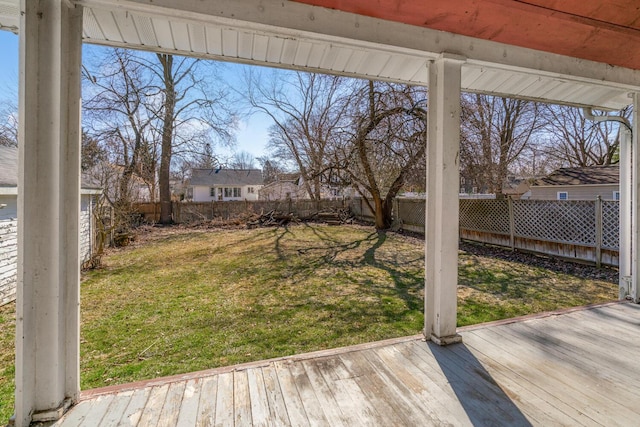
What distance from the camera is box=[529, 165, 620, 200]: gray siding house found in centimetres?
1068

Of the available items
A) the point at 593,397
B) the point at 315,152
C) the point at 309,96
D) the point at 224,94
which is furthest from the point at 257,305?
the point at 309,96

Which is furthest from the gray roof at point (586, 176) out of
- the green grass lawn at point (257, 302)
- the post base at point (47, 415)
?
the post base at point (47, 415)

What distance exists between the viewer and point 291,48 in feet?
6.79

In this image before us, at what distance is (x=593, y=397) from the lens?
1.58m

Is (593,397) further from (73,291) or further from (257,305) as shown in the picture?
(257,305)

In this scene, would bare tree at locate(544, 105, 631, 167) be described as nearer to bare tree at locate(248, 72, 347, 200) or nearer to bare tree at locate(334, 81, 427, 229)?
bare tree at locate(334, 81, 427, 229)

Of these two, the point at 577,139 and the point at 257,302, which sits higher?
the point at 577,139

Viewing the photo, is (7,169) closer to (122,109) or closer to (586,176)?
(122,109)

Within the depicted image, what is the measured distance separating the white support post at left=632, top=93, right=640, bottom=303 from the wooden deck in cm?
110

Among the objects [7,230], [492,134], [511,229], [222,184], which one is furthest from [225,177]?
[511,229]

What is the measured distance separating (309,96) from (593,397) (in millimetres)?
17449

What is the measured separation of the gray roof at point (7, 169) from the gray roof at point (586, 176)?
50.6 ft

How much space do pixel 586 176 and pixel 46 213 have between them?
593 inches

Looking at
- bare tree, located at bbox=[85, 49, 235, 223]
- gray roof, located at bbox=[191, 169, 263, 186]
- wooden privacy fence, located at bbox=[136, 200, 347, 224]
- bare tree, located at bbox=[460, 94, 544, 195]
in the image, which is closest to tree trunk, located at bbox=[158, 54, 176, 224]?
bare tree, located at bbox=[85, 49, 235, 223]
